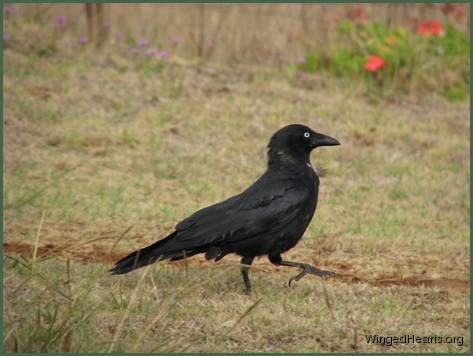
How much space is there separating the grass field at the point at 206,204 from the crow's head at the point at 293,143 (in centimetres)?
92

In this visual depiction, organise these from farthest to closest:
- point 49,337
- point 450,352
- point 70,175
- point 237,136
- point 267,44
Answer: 1. point 267,44
2. point 237,136
3. point 70,175
4. point 450,352
5. point 49,337

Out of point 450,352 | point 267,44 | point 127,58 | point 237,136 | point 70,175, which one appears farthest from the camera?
point 267,44

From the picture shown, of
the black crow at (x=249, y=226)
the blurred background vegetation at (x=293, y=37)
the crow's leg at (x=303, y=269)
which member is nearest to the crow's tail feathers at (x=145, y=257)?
the black crow at (x=249, y=226)

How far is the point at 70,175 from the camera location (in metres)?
8.27

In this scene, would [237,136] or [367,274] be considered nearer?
[367,274]

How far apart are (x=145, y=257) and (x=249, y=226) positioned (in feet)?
2.28

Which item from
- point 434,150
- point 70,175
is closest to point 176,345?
point 70,175

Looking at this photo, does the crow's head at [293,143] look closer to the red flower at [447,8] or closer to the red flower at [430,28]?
the red flower at [430,28]

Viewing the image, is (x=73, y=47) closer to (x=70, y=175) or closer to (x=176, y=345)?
(x=70, y=175)

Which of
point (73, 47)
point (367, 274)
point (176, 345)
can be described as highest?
point (73, 47)

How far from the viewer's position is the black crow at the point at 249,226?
4.93 m

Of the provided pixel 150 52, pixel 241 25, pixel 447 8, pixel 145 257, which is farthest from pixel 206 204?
pixel 447 8

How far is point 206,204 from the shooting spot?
25.4 feet

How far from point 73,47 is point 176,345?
8394 millimetres
